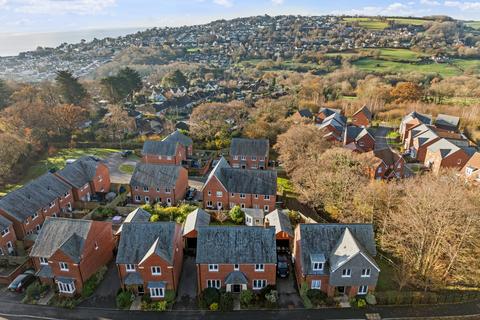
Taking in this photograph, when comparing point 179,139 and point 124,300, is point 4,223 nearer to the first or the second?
point 124,300

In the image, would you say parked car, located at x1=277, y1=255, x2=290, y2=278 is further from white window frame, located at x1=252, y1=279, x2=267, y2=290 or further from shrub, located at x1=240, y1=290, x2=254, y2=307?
shrub, located at x1=240, y1=290, x2=254, y2=307

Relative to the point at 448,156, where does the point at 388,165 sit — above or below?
below

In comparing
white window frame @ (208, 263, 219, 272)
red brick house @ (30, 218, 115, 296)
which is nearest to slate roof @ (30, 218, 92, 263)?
red brick house @ (30, 218, 115, 296)

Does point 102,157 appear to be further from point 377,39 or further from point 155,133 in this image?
point 377,39

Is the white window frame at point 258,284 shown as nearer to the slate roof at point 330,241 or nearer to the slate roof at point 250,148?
the slate roof at point 330,241

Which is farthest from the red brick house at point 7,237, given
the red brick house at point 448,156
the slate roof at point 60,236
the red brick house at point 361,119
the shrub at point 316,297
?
the red brick house at point 361,119

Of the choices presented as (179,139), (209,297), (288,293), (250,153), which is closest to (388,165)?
(250,153)

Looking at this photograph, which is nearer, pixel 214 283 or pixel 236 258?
pixel 236 258
